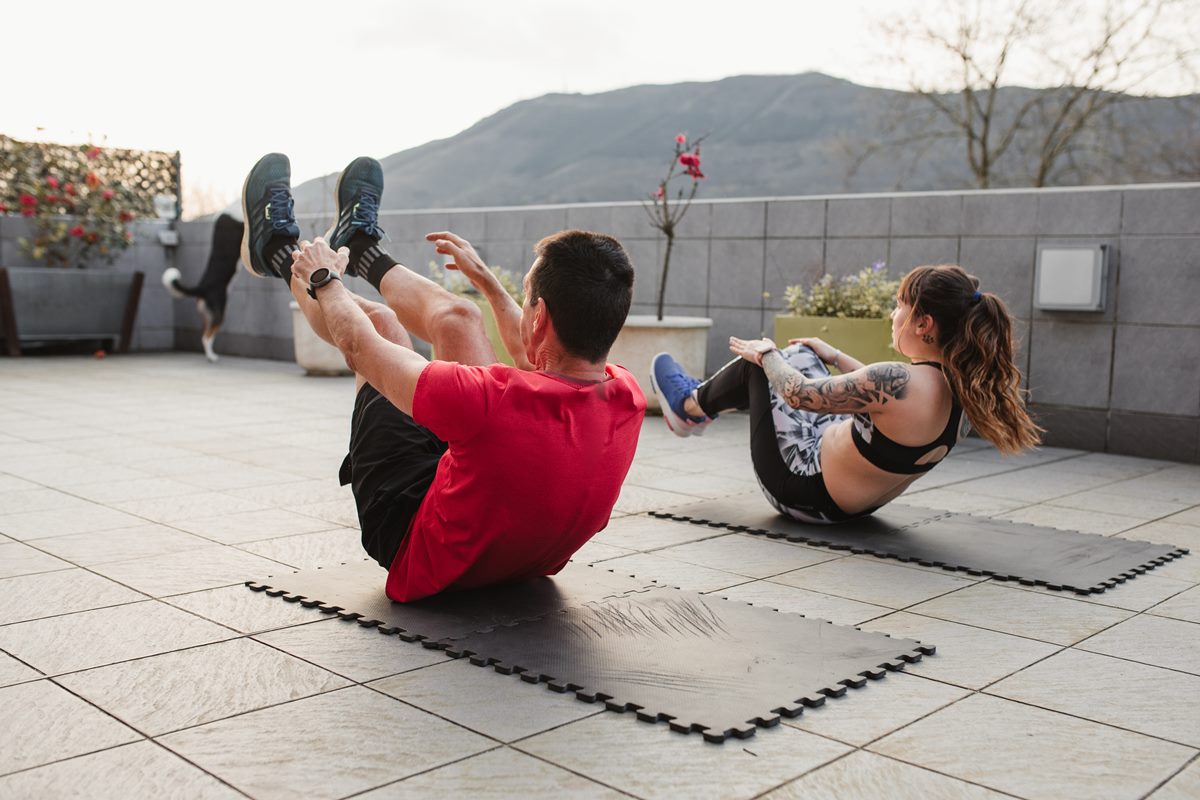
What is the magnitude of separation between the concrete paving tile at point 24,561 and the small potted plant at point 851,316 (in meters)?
4.19

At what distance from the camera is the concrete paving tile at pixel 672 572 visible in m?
3.15

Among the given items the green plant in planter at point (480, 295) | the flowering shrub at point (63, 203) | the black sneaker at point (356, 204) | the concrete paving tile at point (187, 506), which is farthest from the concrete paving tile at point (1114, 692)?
the flowering shrub at point (63, 203)

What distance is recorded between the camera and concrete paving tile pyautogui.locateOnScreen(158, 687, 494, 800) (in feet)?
5.98

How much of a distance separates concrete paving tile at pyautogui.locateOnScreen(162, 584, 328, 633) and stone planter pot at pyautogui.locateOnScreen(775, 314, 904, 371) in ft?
13.0

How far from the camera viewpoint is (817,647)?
8.36 feet

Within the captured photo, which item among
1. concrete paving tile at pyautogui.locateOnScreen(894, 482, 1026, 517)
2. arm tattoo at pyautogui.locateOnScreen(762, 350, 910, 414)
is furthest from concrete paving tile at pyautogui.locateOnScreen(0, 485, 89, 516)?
concrete paving tile at pyautogui.locateOnScreen(894, 482, 1026, 517)

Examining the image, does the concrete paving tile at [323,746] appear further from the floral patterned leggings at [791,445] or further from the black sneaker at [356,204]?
the floral patterned leggings at [791,445]

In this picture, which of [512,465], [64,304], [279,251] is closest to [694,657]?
[512,465]

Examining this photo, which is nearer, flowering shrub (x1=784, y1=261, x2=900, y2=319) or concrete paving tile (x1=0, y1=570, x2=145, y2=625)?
concrete paving tile (x1=0, y1=570, x2=145, y2=625)

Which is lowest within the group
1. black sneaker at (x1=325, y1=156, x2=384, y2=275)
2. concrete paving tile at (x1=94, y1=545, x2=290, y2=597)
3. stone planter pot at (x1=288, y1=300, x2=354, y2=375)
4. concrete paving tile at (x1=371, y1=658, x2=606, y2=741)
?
concrete paving tile at (x1=94, y1=545, x2=290, y2=597)

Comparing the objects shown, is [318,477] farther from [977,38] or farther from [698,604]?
[977,38]

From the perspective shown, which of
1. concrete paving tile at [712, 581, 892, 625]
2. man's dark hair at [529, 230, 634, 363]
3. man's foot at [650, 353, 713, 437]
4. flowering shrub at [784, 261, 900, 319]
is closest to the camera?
man's dark hair at [529, 230, 634, 363]

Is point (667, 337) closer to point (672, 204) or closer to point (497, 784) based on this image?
point (672, 204)

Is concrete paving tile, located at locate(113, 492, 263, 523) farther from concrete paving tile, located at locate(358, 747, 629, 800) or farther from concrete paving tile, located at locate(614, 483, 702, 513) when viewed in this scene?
concrete paving tile, located at locate(358, 747, 629, 800)
